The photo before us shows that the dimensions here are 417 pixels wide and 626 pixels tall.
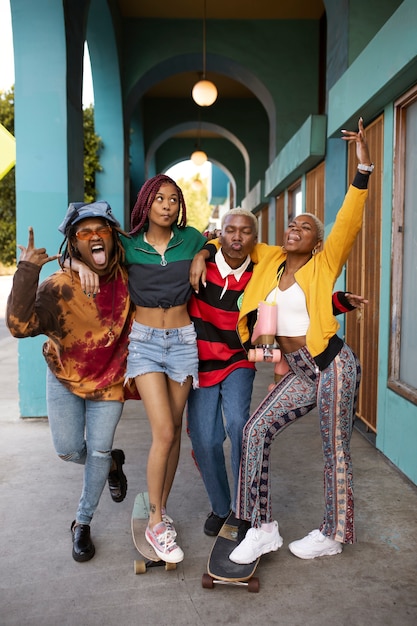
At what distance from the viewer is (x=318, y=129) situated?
20.9 ft

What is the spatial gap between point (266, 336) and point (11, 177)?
12150 millimetres

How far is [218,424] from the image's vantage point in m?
3.21

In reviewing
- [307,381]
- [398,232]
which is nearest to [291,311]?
[307,381]

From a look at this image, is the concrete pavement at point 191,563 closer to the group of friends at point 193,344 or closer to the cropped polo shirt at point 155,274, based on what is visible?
the group of friends at point 193,344

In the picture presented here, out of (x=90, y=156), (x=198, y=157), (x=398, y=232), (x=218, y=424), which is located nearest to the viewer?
(x=218, y=424)

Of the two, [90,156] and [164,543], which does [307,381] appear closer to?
[164,543]

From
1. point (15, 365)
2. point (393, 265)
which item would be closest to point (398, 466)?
point (393, 265)

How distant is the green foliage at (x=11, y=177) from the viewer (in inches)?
399

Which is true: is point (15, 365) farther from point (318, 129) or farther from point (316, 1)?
point (316, 1)

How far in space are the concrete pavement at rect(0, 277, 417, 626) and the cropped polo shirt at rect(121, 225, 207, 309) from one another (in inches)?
53.9

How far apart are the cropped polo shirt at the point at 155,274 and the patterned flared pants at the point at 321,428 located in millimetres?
670

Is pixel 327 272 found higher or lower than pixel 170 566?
higher

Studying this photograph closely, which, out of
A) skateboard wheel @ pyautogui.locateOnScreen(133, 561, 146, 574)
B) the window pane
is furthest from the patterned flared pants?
the window pane

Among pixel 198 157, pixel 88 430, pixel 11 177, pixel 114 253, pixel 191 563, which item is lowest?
pixel 191 563
